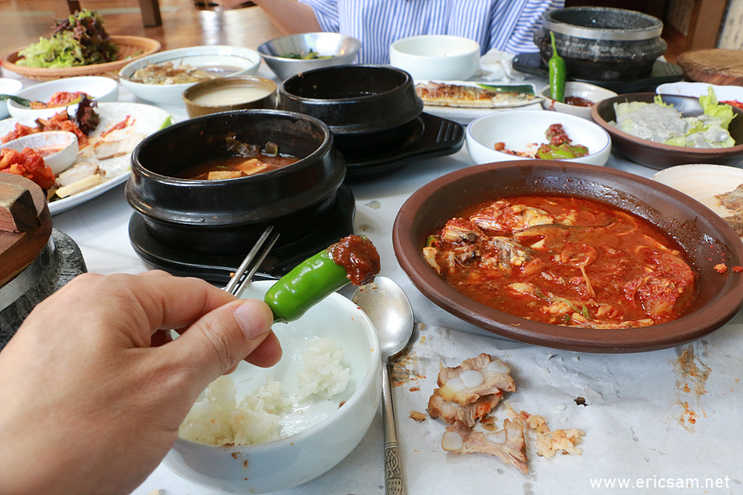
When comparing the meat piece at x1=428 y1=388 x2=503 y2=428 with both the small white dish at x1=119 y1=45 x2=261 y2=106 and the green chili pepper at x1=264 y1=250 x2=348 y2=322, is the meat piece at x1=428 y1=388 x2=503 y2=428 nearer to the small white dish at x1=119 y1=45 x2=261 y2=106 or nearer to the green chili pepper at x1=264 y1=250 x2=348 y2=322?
the green chili pepper at x1=264 y1=250 x2=348 y2=322

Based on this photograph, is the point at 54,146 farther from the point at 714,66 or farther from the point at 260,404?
the point at 714,66

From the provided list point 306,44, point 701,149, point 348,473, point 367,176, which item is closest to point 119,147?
point 367,176

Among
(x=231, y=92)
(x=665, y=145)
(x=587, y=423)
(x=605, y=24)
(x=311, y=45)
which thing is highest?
(x=605, y=24)

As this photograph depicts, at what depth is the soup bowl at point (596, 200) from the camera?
3.09 feet

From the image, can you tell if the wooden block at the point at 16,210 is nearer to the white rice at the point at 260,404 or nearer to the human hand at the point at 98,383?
the human hand at the point at 98,383

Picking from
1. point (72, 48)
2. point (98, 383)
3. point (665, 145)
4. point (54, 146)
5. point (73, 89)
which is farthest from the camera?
point (72, 48)

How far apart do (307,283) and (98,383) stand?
0.41 meters

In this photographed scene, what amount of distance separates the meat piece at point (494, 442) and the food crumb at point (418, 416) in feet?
0.19

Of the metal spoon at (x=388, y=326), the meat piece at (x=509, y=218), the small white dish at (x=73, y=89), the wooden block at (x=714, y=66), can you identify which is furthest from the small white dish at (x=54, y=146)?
the wooden block at (x=714, y=66)

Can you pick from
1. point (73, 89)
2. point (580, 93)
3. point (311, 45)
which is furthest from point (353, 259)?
point (73, 89)

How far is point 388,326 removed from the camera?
1.20m

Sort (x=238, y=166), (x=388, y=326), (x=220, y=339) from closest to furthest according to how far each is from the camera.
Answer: (x=220, y=339) < (x=388, y=326) < (x=238, y=166)

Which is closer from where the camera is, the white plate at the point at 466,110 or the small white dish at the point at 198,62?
the white plate at the point at 466,110

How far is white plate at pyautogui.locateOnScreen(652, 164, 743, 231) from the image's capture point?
1.70 meters
